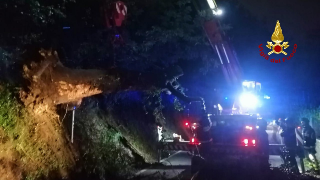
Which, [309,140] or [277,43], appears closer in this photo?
[309,140]

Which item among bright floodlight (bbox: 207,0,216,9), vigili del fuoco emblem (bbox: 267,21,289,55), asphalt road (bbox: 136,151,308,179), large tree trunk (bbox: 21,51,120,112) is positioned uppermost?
vigili del fuoco emblem (bbox: 267,21,289,55)

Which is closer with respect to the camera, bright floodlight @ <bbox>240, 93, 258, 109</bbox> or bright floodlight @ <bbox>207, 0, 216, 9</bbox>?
bright floodlight @ <bbox>207, 0, 216, 9</bbox>

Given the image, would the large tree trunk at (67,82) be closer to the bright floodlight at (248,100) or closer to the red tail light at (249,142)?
the red tail light at (249,142)

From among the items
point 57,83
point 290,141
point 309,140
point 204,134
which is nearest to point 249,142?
point 204,134

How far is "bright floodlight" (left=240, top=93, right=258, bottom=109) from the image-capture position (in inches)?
862

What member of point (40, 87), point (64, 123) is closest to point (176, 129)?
point (64, 123)

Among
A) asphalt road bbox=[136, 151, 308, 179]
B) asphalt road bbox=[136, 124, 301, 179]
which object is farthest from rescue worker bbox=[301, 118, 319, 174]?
asphalt road bbox=[136, 151, 308, 179]

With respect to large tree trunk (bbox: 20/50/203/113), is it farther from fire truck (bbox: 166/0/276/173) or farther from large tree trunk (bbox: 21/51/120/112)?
fire truck (bbox: 166/0/276/173)

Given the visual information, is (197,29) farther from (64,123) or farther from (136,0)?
(64,123)

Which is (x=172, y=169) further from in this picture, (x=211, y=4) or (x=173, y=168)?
(x=211, y=4)

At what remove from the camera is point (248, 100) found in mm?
22438

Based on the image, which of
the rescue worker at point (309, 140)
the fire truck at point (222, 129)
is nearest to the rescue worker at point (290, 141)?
the rescue worker at point (309, 140)

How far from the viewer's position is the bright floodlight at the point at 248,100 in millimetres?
21884

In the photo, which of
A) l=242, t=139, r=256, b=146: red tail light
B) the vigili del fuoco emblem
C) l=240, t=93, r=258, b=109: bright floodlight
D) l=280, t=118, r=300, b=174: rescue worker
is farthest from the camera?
the vigili del fuoco emblem
